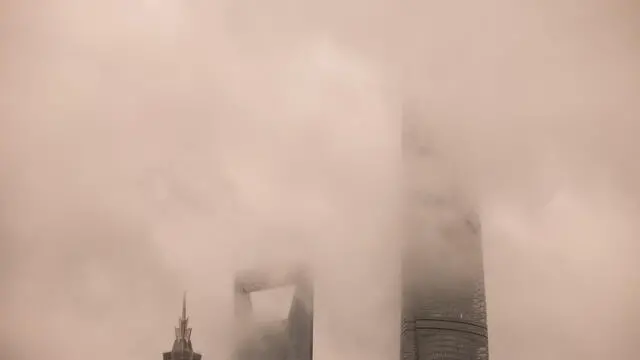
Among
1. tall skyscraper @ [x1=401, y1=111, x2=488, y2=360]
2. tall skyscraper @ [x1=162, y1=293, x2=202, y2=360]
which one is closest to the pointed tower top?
tall skyscraper @ [x1=162, y1=293, x2=202, y2=360]

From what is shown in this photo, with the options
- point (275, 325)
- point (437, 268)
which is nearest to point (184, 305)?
point (275, 325)

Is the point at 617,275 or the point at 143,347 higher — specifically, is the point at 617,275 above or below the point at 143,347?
above

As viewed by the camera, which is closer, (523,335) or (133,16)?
(523,335)

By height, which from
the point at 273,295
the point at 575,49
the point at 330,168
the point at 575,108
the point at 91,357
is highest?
the point at 575,49

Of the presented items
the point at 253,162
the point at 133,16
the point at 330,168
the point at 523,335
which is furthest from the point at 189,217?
the point at 523,335

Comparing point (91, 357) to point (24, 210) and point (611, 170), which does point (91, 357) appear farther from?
point (611, 170)

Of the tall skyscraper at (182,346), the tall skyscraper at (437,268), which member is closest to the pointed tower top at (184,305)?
the tall skyscraper at (182,346)

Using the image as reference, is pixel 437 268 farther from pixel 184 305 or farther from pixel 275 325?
pixel 184 305
